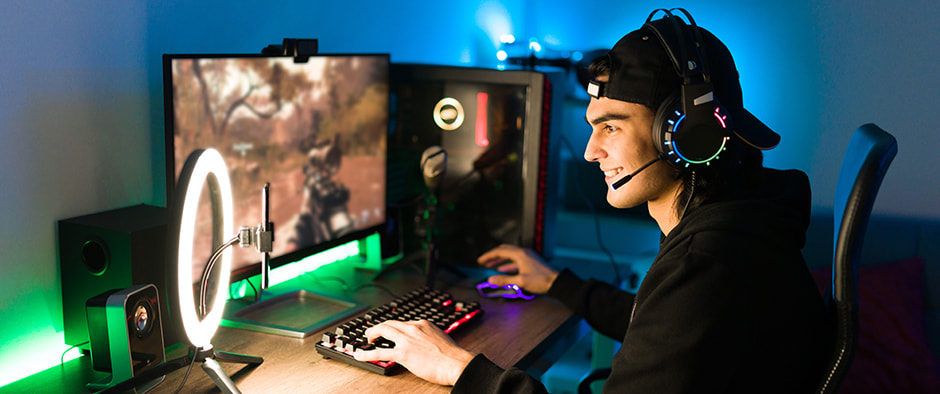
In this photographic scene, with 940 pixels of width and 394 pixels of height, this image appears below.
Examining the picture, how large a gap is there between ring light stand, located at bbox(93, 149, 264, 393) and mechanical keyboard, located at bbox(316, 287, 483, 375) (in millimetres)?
123

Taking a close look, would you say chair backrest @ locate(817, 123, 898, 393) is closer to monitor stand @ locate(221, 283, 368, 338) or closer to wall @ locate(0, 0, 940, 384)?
monitor stand @ locate(221, 283, 368, 338)

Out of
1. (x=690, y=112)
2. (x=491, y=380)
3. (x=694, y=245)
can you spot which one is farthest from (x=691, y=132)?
(x=491, y=380)

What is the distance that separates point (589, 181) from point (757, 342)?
5.52 feet

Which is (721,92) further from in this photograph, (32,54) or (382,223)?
(32,54)

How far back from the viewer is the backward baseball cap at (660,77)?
3.28ft

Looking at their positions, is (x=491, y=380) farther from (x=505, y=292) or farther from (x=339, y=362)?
(x=505, y=292)

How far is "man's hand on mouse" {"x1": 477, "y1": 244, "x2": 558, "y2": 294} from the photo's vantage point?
1481 millimetres

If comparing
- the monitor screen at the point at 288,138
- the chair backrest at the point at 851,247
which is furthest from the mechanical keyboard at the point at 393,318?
the chair backrest at the point at 851,247

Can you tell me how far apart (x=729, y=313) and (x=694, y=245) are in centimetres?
10

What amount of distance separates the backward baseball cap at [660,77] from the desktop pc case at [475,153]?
1.88ft

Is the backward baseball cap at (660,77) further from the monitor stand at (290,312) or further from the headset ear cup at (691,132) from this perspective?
the monitor stand at (290,312)

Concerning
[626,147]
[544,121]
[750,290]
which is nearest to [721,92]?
[626,147]

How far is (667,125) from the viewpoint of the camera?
0.98 meters

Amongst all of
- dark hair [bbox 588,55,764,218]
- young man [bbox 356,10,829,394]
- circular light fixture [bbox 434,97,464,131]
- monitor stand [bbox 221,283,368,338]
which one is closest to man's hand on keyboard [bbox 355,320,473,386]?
young man [bbox 356,10,829,394]
